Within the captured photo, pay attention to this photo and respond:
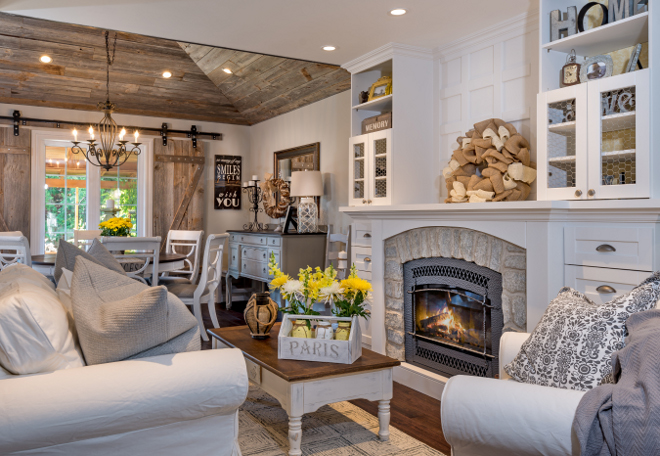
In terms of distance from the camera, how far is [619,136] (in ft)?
8.09

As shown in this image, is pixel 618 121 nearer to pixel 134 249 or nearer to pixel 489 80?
A: pixel 489 80

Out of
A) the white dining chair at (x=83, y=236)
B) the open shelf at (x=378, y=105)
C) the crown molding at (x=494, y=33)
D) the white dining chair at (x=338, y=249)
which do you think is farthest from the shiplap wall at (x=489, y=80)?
the white dining chair at (x=83, y=236)

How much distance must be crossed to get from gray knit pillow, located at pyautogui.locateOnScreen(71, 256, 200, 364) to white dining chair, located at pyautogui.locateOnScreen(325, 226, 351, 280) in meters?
2.84

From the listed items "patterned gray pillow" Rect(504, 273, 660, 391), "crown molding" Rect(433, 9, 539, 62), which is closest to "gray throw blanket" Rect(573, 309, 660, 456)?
"patterned gray pillow" Rect(504, 273, 660, 391)

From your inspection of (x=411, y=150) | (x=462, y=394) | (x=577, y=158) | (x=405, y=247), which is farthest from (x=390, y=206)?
(x=462, y=394)

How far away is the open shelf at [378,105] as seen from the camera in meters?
3.82

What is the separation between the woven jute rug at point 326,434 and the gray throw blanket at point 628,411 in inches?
47.4

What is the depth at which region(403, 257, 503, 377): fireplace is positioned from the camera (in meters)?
2.99

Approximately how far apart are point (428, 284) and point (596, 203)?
1.29m

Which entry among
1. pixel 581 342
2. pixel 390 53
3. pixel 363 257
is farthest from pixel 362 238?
pixel 581 342

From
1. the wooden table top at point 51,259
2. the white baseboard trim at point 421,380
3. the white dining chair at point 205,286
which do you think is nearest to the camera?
the white baseboard trim at point 421,380

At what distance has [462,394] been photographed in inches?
60.0

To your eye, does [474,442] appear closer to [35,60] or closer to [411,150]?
[411,150]

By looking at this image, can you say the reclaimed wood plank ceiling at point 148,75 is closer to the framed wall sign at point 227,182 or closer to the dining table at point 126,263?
the framed wall sign at point 227,182
